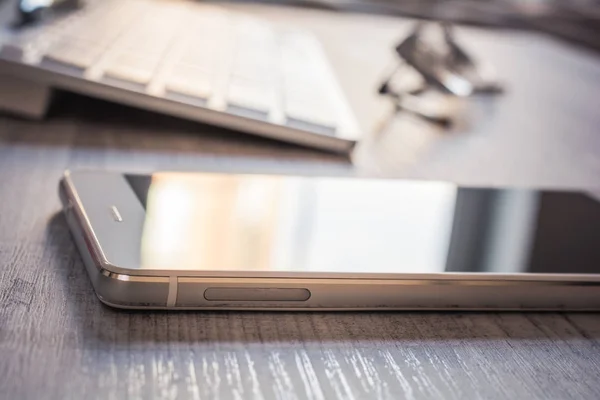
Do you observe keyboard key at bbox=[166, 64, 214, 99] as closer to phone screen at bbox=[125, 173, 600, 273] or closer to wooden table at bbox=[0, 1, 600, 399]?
wooden table at bbox=[0, 1, 600, 399]

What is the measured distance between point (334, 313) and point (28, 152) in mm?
296

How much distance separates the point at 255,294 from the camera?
394mm

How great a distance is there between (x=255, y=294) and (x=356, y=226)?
0.10 meters

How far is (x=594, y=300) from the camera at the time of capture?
448 mm

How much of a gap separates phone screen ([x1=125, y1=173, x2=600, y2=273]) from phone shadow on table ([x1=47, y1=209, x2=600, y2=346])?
0.02 metres

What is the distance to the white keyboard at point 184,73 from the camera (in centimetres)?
63

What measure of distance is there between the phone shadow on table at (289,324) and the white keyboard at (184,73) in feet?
0.70

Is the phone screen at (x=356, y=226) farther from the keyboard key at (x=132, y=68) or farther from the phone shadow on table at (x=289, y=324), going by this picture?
the keyboard key at (x=132, y=68)

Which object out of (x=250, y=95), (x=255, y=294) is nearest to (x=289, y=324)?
(x=255, y=294)

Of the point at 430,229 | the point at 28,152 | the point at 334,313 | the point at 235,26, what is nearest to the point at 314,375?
the point at 334,313

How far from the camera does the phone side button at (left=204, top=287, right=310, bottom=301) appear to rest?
387mm

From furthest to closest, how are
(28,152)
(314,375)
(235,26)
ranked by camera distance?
A: (235,26), (28,152), (314,375)

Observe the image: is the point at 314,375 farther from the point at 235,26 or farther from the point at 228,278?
the point at 235,26

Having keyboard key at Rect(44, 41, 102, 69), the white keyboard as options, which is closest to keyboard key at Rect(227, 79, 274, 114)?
the white keyboard
